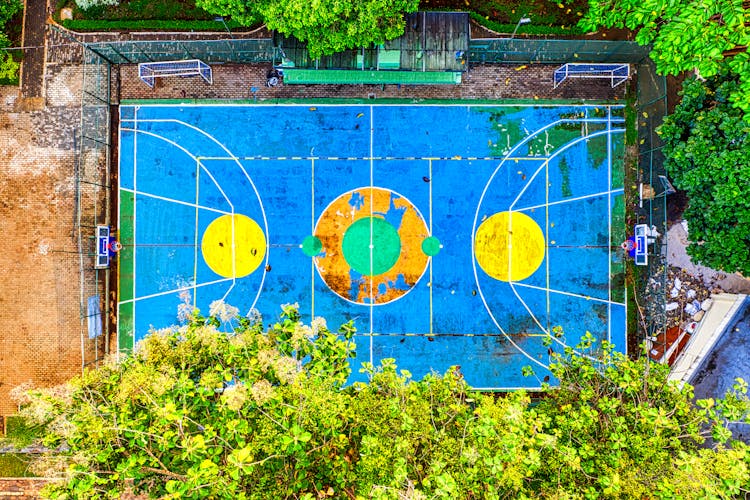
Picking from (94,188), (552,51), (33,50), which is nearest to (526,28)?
(552,51)

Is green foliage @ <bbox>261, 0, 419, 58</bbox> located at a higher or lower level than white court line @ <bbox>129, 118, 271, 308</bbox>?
higher

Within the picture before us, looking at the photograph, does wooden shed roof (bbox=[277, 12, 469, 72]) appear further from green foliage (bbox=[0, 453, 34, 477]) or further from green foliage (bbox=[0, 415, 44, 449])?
green foliage (bbox=[0, 453, 34, 477])

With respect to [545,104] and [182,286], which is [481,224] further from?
[182,286]

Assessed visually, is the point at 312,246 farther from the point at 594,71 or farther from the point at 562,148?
the point at 594,71

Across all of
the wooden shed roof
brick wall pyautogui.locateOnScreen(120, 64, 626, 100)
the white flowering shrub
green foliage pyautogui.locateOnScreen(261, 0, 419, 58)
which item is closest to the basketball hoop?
brick wall pyautogui.locateOnScreen(120, 64, 626, 100)

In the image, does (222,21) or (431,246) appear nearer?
(222,21)

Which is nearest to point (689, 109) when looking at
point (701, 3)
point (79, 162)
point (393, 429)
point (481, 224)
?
point (701, 3)
